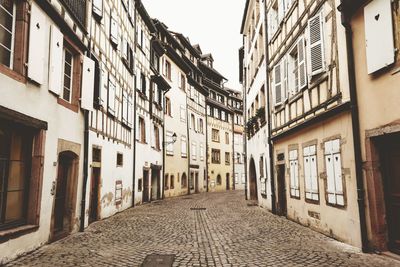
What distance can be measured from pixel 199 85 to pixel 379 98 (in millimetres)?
25526

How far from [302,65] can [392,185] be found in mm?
4302

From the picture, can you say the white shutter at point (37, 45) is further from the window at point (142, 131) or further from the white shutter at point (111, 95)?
the window at point (142, 131)

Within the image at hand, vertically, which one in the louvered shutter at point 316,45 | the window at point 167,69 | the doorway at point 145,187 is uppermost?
the window at point 167,69

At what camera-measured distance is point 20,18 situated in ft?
20.3

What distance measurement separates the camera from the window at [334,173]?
7547 mm

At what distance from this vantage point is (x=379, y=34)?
6105mm

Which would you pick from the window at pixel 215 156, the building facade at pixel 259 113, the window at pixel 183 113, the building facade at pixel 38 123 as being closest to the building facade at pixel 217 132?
the window at pixel 215 156

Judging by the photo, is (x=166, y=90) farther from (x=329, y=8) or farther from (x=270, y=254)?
(x=270, y=254)

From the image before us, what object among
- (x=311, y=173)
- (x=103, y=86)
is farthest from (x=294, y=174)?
(x=103, y=86)

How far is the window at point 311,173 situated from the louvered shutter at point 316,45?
6.63 ft

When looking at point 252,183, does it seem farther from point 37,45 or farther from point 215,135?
point 215,135

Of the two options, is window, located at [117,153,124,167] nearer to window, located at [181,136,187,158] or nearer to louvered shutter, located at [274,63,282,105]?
louvered shutter, located at [274,63,282,105]

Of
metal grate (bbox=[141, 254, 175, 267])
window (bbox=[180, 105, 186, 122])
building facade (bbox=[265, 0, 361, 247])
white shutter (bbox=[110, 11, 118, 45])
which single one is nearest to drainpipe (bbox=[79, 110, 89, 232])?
metal grate (bbox=[141, 254, 175, 267])

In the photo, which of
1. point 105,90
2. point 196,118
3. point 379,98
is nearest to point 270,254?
point 379,98
